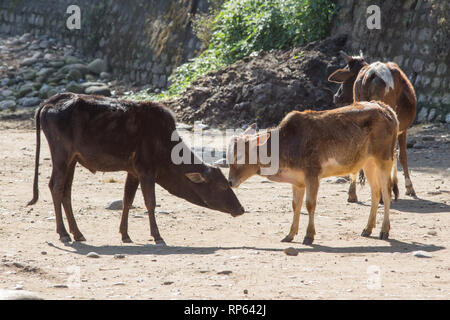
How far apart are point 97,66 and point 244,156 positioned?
19.1 meters

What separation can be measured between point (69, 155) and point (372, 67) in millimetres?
5119

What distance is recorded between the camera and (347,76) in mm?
12672

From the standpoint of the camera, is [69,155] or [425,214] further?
[425,214]

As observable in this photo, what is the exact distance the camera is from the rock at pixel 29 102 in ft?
76.0

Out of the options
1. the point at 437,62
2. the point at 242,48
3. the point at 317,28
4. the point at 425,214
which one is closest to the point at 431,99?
the point at 437,62

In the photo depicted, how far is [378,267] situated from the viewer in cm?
701

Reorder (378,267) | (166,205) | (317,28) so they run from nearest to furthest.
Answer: (378,267) < (166,205) < (317,28)

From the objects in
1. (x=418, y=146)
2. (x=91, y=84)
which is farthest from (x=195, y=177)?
(x=91, y=84)

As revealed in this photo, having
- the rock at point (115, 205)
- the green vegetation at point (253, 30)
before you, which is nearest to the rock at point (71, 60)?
the green vegetation at point (253, 30)

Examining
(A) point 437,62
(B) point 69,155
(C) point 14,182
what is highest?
(A) point 437,62

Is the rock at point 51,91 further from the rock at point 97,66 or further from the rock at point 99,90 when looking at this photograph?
the rock at point 97,66

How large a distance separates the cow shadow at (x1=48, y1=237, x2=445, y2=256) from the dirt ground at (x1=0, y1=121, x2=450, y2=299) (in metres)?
0.01

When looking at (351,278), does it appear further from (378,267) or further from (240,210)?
(240,210)

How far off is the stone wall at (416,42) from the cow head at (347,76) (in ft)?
15.3
